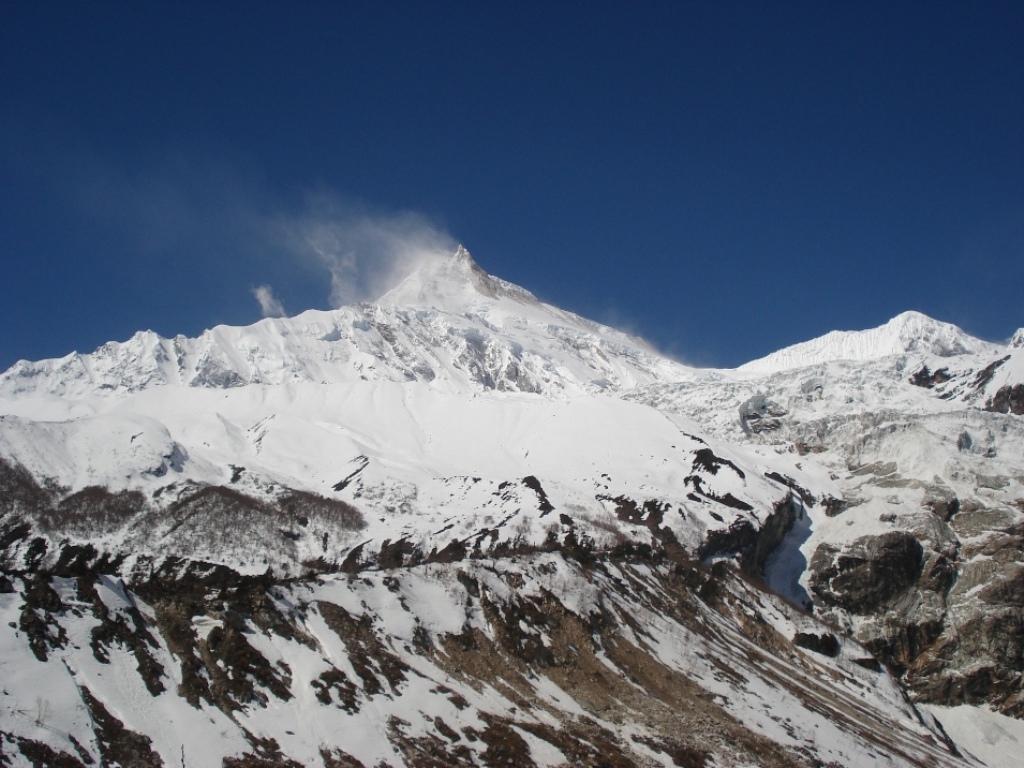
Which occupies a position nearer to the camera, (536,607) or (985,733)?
(536,607)

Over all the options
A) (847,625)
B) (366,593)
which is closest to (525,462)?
(847,625)

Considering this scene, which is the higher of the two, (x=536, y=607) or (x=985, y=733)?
(x=985, y=733)

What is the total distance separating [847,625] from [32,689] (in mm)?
125945

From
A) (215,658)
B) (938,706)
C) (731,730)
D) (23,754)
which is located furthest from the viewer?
(938,706)

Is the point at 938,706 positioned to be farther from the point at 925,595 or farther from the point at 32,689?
the point at 32,689

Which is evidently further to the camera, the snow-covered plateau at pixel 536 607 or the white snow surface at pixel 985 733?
the white snow surface at pixel 985 733

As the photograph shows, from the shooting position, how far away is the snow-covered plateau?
35.3 m

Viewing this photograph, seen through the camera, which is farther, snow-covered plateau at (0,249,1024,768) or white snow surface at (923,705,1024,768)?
white snow surface at (923,705,1024,768)

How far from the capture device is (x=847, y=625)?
129 meters

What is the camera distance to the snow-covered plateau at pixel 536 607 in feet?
116

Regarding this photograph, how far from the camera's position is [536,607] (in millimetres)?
61062

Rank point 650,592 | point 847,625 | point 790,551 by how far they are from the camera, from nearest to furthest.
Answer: point 650,592 < point 847,625 < point 790,551

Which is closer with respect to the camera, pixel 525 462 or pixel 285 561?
pixel 285 561

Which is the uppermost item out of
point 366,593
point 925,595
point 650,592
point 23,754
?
point 925,595
